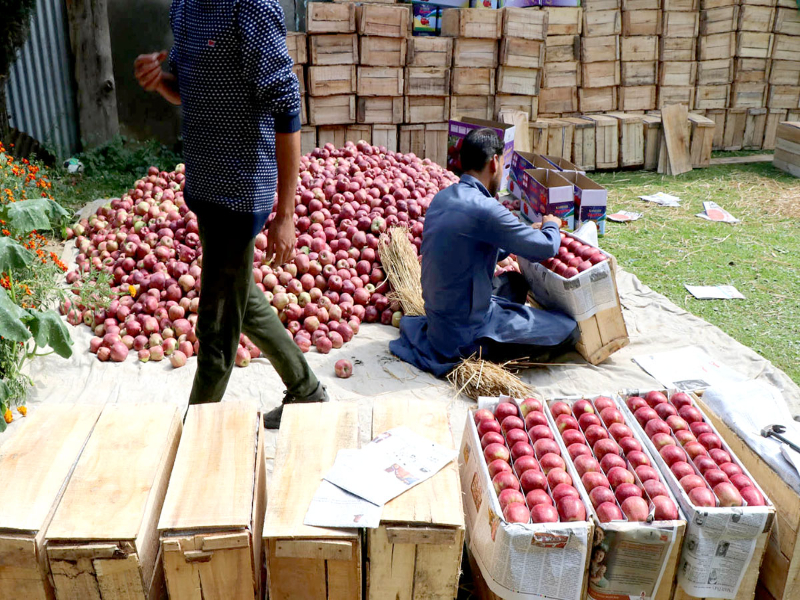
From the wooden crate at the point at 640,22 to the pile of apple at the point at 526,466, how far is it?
24.4 ft

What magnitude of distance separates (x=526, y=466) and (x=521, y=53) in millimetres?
6687

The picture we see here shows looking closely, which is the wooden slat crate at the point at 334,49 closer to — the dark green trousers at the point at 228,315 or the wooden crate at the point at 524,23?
the wooden crate at the point at 524,23

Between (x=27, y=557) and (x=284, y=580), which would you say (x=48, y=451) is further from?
(x=284, y=580)

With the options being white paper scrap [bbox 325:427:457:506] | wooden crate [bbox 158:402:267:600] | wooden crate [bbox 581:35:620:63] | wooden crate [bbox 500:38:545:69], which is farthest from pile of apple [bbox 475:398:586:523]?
wooden crate [bbox 581:35:620:63]

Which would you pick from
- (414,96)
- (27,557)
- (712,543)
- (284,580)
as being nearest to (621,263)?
(414,96)

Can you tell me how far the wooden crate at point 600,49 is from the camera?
8.59m

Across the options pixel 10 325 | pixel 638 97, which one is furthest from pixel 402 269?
pixel 638 97

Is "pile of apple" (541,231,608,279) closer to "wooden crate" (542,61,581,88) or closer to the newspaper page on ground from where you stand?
the newspaper page on ground

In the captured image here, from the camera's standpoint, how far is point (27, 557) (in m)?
1.79

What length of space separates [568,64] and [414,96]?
209 cm

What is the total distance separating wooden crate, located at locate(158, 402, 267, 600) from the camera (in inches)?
72.6

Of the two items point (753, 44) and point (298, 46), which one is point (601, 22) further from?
point (298, 46)

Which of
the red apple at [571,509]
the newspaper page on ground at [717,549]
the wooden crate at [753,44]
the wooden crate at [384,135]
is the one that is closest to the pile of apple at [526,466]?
the red apple at [571,509]

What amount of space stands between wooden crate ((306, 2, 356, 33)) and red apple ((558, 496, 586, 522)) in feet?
20.8
